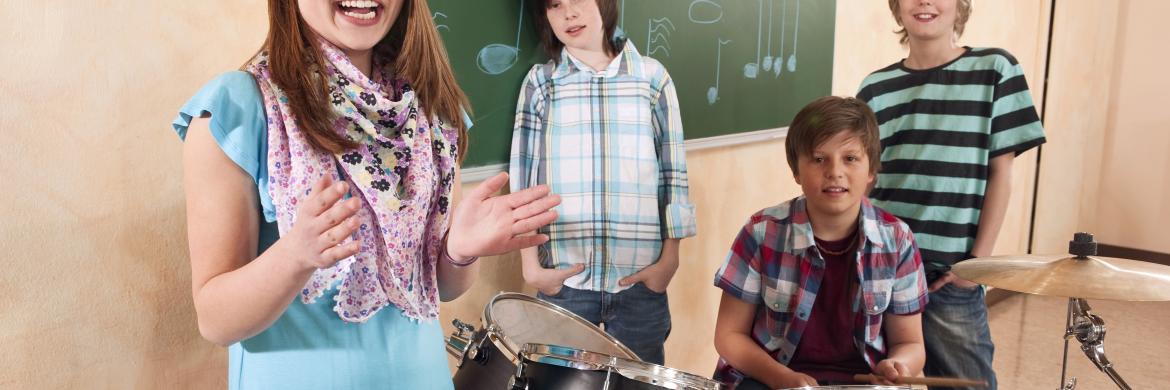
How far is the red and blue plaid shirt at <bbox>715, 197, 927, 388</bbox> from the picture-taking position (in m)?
1.81

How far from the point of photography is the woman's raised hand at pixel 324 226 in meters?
0.86

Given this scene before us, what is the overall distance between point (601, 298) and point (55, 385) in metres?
1.12

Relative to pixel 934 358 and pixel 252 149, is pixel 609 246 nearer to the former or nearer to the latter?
pixel 934 358

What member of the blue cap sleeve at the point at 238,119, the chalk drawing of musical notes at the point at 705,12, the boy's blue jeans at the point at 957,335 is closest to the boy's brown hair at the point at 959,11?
the chalk drawing of musical notes at the point at 705,12

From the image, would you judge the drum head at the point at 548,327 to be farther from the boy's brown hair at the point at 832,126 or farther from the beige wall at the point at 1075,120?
the beige wall at the point at 1075,120

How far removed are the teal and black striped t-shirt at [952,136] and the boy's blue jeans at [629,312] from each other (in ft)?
2.41

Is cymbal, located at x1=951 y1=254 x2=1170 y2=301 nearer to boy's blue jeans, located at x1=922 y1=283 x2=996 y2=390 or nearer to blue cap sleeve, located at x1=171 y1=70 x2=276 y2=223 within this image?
boy's blue jeans, located at x1=922 y1=283 x2=996 y2=390

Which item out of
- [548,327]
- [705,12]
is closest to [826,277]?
[548,327]

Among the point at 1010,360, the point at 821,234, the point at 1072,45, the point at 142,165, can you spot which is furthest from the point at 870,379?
the point at 1072,45

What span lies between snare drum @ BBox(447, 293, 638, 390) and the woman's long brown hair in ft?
1.20

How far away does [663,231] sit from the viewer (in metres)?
2.06

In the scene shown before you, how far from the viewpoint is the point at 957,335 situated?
218cm

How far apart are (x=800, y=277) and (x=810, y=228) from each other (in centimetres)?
11

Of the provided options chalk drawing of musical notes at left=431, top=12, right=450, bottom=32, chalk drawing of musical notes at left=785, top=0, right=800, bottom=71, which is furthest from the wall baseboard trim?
chalk drawing of musical notes at left=431, top=12, right=450, bottom=32
